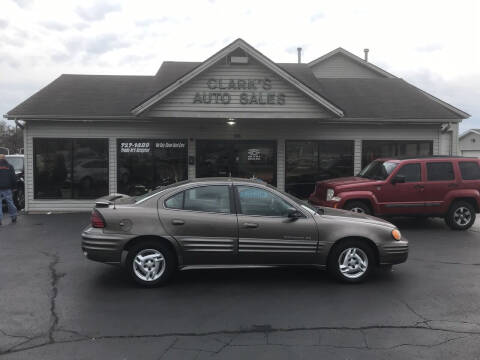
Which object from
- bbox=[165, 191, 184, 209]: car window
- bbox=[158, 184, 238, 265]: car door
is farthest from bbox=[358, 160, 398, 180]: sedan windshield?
bbox=[165, 191, 184, 209]: car window

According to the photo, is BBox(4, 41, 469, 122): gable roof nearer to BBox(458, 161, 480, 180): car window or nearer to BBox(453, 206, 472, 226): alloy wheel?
BBox(458, 161, 480, 180): car window

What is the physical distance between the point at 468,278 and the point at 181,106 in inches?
332

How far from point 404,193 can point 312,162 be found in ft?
14.5

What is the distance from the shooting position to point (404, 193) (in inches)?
415

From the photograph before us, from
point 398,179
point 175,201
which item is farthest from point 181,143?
point 175,201

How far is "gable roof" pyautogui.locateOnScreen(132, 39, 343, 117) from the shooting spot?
38.9ft

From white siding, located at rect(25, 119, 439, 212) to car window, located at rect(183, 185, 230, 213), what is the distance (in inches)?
295

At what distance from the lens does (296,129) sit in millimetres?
14375

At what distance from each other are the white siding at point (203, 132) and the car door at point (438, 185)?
12.9 feet

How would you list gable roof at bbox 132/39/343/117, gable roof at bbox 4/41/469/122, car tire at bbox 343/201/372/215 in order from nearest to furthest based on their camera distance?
car tire at bbox 343/201/372/215 < gable roof at bbox 132/39/343/117 < gable roof at bbox 4/41/469/122

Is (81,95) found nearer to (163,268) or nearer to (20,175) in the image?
(20,175)

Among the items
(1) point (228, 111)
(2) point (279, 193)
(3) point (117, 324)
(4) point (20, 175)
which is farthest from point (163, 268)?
(4) point (20, 175)

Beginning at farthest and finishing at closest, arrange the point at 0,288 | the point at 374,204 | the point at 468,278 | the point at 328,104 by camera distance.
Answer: the point at 328,104
the point at 374,204
the point at 468,278
the point at 0,288

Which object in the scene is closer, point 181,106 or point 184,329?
point 184,329
